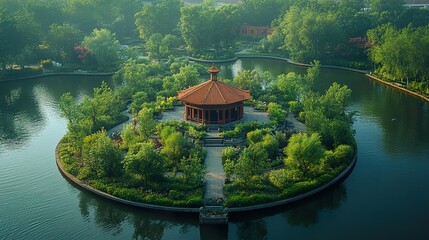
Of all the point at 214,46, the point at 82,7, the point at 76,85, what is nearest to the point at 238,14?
the point at 214,46

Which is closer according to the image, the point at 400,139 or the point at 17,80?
the point at 400,139

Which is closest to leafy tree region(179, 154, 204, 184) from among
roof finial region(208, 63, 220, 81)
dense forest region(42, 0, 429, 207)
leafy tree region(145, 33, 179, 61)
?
dense forest region(42, 0, 429, 207)

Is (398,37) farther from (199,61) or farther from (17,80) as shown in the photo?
(17,80)

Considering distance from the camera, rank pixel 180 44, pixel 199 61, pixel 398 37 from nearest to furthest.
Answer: pixel 398 37 → pixel 199 61 → pixel 180 44

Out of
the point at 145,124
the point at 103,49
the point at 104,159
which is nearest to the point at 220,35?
the point at 103,49

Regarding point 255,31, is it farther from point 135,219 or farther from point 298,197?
point 135,219

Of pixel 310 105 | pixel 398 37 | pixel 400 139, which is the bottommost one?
pixel 400 139
